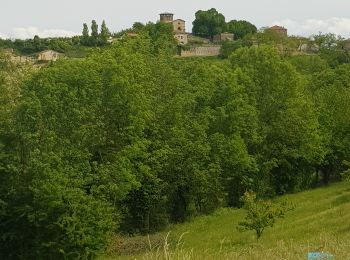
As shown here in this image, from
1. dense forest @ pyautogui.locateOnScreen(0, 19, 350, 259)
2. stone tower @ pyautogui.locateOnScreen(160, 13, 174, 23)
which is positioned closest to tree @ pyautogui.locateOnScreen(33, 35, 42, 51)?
stone tower @ pyautogui.locateOnScreen(160, 13, 174, 23)

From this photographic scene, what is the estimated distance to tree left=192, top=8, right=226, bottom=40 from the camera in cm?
16088

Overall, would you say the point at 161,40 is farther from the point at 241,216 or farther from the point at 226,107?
the point at 241,216

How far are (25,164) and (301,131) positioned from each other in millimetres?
23190

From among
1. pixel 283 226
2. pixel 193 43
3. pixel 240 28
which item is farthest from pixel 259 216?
pixel 240 28

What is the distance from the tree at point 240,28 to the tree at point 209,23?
3.25 m

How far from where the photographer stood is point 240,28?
155 m

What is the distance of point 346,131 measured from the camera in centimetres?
4838

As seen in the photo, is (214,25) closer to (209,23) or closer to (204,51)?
(209,23)

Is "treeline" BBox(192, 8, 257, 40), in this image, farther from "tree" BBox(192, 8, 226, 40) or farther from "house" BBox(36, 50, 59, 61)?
"house" BBox(36, 50, 59, 61)

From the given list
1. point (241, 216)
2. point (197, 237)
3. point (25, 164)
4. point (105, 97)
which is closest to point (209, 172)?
point (241, 216)

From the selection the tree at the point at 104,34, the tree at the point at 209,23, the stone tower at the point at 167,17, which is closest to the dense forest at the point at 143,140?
the tree at the point at 104,34

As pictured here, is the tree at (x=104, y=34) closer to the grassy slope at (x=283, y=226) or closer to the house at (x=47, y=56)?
the house at (x=47, y=56)

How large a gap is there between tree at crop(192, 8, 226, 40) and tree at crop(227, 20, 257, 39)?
10.7 feet

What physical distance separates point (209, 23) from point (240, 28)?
13866 mm
